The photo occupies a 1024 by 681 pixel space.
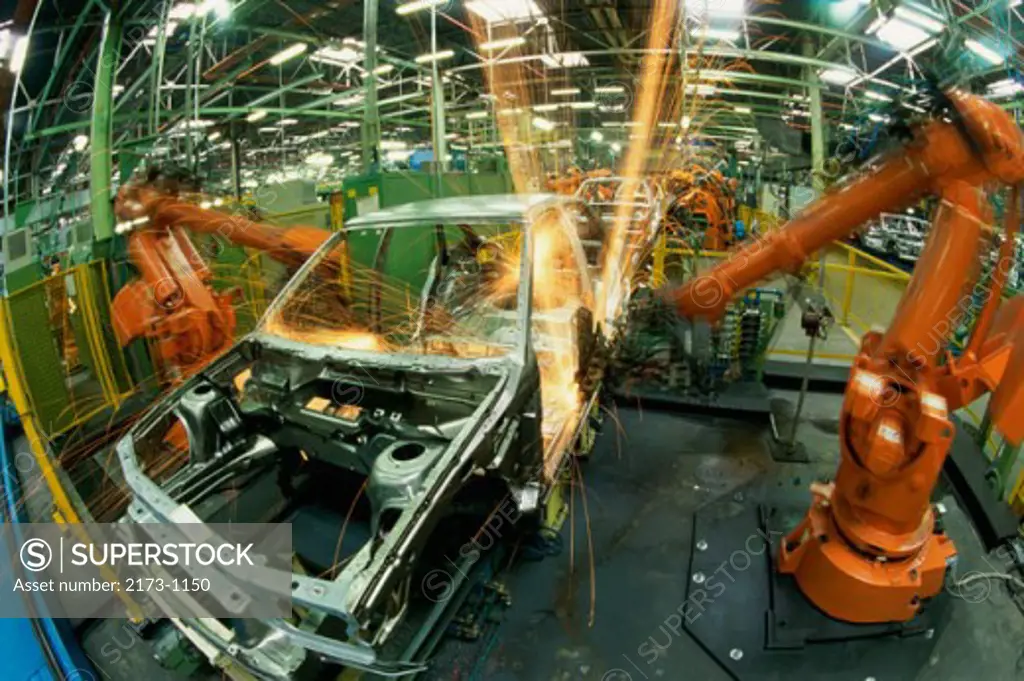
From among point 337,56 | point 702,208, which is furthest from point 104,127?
point 702,208

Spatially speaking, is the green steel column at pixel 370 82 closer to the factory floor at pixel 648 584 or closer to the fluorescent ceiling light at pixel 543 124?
the factory floor at pixel 648 584

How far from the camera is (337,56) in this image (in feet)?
37.4

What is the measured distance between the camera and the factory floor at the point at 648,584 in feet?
7.72

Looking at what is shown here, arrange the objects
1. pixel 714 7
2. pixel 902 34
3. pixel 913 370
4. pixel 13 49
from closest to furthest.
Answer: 1. pixel 913 370
2. pixel 13 49
3. pixel 902 34
4. pixel 714 7

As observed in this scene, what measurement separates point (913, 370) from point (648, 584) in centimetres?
172

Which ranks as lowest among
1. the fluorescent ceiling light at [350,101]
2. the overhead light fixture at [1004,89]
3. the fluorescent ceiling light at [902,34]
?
the overhead light fixture at [1004,89]

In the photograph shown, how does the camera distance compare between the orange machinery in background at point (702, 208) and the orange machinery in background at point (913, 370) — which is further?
the orange machinery in background at point (702, 208)

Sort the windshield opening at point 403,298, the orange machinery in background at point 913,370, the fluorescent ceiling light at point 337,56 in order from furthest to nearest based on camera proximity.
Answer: the fluorescent ceiling light at point 337,56 < the windshield opening at point 403,298 < the orange machinery in background at point 913,370

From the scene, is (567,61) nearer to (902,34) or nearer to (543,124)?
(543,124)

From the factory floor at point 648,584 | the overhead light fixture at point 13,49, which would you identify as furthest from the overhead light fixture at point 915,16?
the overhead light fixture at point 13,49

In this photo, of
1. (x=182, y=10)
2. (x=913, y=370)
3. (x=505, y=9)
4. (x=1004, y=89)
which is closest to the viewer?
(x=913, y=370)

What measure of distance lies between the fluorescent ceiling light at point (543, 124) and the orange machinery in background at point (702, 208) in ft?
37.9

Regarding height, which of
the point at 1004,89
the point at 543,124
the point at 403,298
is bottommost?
the point at 403,298

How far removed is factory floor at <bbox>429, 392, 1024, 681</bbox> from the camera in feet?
7.72
